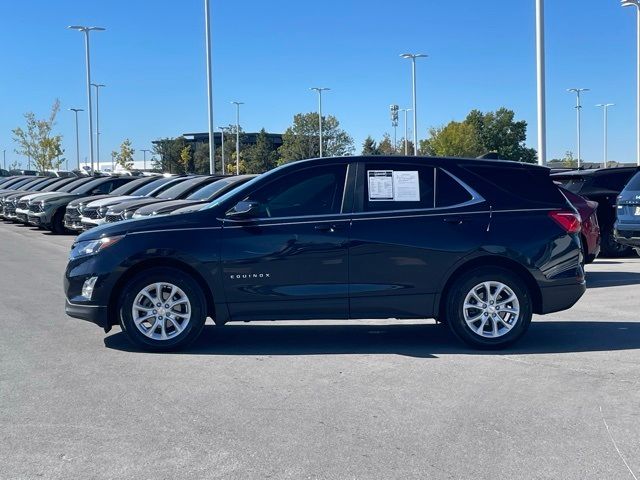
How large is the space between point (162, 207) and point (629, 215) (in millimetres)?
8060

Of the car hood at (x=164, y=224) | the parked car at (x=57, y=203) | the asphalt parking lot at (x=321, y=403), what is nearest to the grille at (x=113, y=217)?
the parked car at (x=57, y=203)

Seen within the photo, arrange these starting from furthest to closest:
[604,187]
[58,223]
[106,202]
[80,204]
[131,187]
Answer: [58,223]
[131,187]
[80,204]
[106,202]
[604,187]

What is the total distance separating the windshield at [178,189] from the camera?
1683 cm

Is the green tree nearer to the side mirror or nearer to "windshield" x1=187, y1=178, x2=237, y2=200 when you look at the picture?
"windshield" x1=187, y1=178, x2=237, y2=200

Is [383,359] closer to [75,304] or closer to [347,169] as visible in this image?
[347,169]

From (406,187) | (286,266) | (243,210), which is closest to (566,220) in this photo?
(406,187)

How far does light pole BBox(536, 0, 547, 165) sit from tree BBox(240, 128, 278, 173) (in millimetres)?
58915

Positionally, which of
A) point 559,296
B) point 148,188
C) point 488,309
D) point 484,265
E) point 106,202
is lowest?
point 488,309

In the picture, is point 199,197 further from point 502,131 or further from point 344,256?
point 502,131

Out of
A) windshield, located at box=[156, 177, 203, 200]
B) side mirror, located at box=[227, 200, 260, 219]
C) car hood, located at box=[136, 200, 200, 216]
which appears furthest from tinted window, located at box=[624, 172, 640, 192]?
windshield, located at box=[156, 177, 203, 200]

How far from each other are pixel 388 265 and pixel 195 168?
76.5 metres

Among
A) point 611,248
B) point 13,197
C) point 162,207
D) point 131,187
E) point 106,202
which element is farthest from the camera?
point 13,197

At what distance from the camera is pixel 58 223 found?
76.2 ft

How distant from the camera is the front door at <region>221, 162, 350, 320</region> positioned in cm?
719
